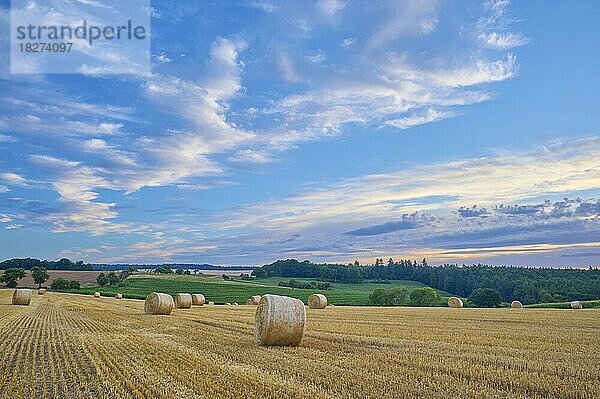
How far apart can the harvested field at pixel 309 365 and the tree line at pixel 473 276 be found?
161ft

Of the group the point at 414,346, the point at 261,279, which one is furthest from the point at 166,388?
the point at 261,279

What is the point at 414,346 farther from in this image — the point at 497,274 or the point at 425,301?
the point at 497,274

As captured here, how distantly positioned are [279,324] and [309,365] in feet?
10.8

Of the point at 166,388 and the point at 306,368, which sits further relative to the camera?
the point at 306,368

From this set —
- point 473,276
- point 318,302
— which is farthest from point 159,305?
point 473,276

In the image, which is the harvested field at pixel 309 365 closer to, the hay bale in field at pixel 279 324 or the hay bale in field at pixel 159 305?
the hay bale in field at pixel 279 324

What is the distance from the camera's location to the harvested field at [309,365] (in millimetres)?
7836

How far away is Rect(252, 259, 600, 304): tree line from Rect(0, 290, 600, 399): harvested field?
4911 cm

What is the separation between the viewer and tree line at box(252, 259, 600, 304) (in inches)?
2413

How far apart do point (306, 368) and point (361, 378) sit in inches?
53.4

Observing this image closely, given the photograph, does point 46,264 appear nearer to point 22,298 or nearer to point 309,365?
point 22,298

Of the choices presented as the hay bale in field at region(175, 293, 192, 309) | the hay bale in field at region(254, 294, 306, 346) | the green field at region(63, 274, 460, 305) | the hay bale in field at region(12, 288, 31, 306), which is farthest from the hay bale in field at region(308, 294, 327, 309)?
the green field at region(63, 274, 460, 305)

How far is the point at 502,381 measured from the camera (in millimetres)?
8266

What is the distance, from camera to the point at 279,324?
43.0 feet
